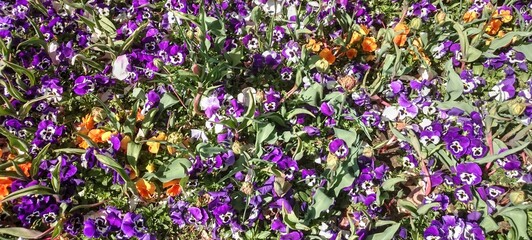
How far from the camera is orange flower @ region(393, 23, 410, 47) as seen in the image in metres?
3.19

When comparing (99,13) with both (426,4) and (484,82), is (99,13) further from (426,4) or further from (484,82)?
(484,82)

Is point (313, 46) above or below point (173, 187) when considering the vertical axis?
above

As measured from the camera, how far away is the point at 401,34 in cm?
320

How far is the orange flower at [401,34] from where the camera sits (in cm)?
319

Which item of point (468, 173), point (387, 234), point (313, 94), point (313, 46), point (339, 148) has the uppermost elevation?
point (313, 46)

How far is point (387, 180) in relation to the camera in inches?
102

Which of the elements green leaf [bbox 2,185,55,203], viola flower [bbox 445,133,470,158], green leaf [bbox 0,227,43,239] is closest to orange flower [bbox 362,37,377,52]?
viola flower [bbox 445,133,470,158]

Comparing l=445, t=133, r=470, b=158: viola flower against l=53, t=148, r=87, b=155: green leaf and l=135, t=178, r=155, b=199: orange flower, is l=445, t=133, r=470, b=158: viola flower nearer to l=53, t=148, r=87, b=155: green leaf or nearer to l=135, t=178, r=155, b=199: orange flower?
l=135, t=178, r=155, b=199: orange flower

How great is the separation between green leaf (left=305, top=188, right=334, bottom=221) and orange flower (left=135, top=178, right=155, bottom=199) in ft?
2.82

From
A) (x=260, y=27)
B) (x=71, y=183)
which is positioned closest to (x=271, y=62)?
(x=260, y=27)

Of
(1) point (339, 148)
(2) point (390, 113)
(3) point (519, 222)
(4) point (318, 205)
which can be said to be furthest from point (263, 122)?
(3) point (519, 222)

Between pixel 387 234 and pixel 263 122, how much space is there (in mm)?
897

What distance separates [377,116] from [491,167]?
2.42 feet

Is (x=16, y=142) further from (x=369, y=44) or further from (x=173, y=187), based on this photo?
(x=369, y=44)
